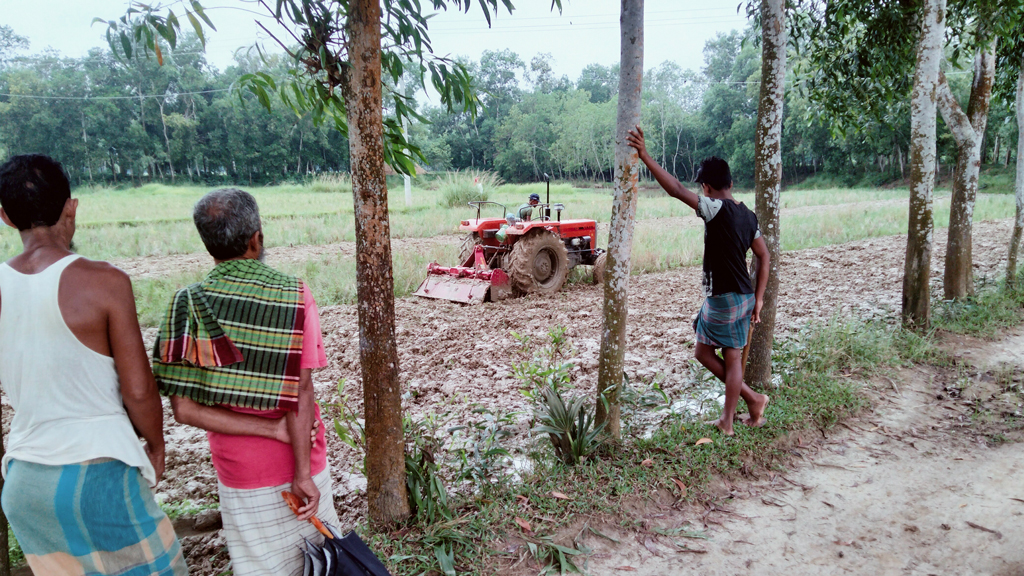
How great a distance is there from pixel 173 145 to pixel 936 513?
3720 cm

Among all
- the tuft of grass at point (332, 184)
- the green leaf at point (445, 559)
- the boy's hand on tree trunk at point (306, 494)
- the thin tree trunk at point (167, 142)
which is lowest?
the green leaf at point (445, 559)

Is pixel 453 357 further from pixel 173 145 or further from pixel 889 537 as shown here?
pixel 173 145

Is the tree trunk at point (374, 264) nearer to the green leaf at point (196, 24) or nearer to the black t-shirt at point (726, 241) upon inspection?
the green leaf at point (196, 24)

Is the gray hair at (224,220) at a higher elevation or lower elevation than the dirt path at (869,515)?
higher

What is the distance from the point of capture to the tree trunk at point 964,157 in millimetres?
6129

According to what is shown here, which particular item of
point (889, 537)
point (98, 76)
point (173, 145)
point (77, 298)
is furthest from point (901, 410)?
point (173, 145)

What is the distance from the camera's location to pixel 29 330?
1.53m

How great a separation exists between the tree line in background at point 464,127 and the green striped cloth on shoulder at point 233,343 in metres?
1.11

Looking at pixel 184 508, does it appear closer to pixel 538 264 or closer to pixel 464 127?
pixel 538 264

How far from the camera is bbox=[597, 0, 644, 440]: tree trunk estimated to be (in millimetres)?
2943

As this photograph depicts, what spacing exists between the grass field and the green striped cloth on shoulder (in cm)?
586

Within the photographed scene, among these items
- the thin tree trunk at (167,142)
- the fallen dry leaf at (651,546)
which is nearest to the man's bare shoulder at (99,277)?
the fallen dry leaf at (651,546)

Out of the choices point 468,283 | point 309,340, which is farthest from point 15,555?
point 468,283

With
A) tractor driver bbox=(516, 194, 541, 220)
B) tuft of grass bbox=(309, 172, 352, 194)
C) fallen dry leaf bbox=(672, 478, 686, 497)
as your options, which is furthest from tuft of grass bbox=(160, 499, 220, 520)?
tuft of grass bbox=(309, 172, 352, 194)
